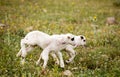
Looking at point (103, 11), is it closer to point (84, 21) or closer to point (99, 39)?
point (84, 21)

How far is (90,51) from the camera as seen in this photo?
31.1 ft

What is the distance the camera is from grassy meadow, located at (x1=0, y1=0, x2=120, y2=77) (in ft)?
24.9

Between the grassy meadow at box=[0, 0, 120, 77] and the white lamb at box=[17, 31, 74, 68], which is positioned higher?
the white lamb at box=[17, 31, 74, 68]

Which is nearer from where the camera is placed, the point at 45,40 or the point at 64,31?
the point at 45,40

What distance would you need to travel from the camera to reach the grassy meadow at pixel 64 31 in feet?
24.9

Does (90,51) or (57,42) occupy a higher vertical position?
(57,42)

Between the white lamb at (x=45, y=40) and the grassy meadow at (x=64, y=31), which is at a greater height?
the white lamb at (x=45, y=40)

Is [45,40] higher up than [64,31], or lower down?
higher up

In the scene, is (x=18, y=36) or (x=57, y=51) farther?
(x=18, y=36)

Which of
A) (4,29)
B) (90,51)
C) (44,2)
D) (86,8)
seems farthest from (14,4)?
(90,51)

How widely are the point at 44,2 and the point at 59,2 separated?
3.46 feet

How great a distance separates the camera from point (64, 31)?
39.1ft

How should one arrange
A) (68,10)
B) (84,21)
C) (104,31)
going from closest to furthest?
(104,31) < (84,21) < (68,10)

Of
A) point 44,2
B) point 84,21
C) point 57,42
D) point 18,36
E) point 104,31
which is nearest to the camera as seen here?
point 57,42
